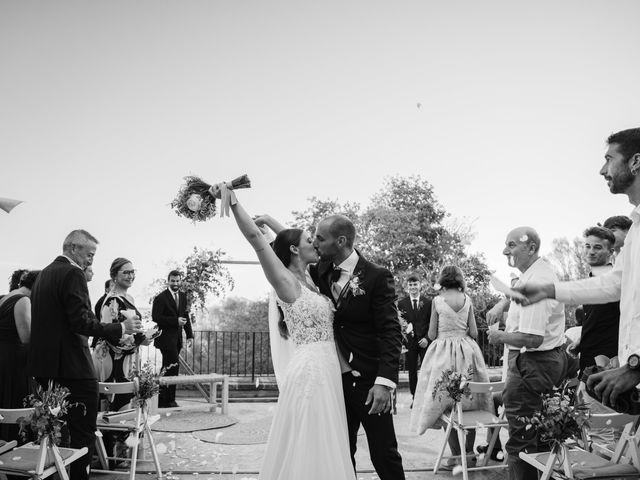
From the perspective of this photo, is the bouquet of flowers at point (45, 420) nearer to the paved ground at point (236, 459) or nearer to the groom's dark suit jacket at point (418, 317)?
the paved ground at point (236, 459)

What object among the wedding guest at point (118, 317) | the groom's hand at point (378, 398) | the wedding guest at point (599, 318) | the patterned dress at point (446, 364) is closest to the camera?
the groom's hand at point (378, 398)

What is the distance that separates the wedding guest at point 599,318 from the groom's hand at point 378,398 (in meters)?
1.98

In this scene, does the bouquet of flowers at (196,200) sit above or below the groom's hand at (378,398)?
above

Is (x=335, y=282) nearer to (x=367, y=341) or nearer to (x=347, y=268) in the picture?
(x=347, y=268)

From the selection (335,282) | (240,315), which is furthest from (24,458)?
(240,315)

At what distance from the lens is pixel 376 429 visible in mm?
3420

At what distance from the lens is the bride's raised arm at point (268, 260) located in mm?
3203

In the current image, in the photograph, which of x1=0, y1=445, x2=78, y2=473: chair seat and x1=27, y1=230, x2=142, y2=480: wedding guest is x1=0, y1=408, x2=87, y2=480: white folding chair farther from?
x1=27, y1=230, x2=142, y2=480: wedding guest

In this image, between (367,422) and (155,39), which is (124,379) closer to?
(367,422)

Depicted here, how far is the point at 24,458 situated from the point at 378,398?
8.36ft

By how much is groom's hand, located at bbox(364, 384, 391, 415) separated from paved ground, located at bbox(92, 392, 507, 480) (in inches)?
92.4

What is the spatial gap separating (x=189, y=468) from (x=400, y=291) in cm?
1401

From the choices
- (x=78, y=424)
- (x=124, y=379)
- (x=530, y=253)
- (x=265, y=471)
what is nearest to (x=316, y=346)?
(x=265, y=471)

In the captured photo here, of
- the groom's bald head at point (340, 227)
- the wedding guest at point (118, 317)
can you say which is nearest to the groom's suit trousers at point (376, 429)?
the groom's bald head at point (340, 227)
